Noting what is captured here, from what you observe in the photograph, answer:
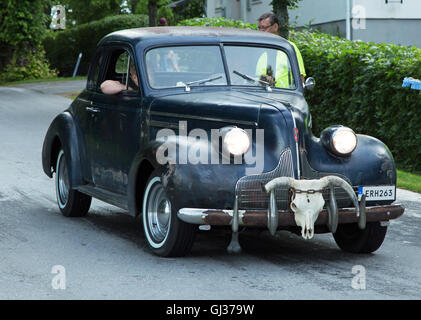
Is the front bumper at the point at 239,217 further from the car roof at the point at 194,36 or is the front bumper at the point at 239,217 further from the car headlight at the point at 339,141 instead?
the car roof at the point at 194,36

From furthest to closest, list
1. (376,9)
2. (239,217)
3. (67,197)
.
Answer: (376,9), (67,197), (239,217)

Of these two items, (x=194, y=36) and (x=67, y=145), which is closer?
(x=194, y=36)

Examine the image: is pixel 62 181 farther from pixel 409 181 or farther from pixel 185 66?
pixel 409 181

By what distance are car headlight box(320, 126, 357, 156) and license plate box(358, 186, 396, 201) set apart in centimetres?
33

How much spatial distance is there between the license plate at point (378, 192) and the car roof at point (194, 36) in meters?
2.05

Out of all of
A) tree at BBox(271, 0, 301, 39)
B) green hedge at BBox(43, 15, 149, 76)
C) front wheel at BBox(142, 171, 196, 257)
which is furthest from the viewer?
green hedge at BBox(43, 15, 149, 76)

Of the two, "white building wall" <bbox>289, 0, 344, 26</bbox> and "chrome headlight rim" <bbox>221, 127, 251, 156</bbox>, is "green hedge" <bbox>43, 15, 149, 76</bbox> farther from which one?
"chrome headlight rim" <bbox>221, 127, 251, 156</bbox>

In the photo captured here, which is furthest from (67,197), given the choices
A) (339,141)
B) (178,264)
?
(339,141)

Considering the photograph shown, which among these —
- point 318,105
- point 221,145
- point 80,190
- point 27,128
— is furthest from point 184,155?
point 27,128

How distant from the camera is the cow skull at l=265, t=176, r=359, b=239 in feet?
22.1

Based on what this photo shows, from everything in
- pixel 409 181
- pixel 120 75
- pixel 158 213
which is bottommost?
→ pixel 409 181

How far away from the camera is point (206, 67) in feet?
26.5

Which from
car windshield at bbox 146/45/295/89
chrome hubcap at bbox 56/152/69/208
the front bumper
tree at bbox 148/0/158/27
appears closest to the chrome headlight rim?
the front bumper

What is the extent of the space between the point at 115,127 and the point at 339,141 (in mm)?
2293
